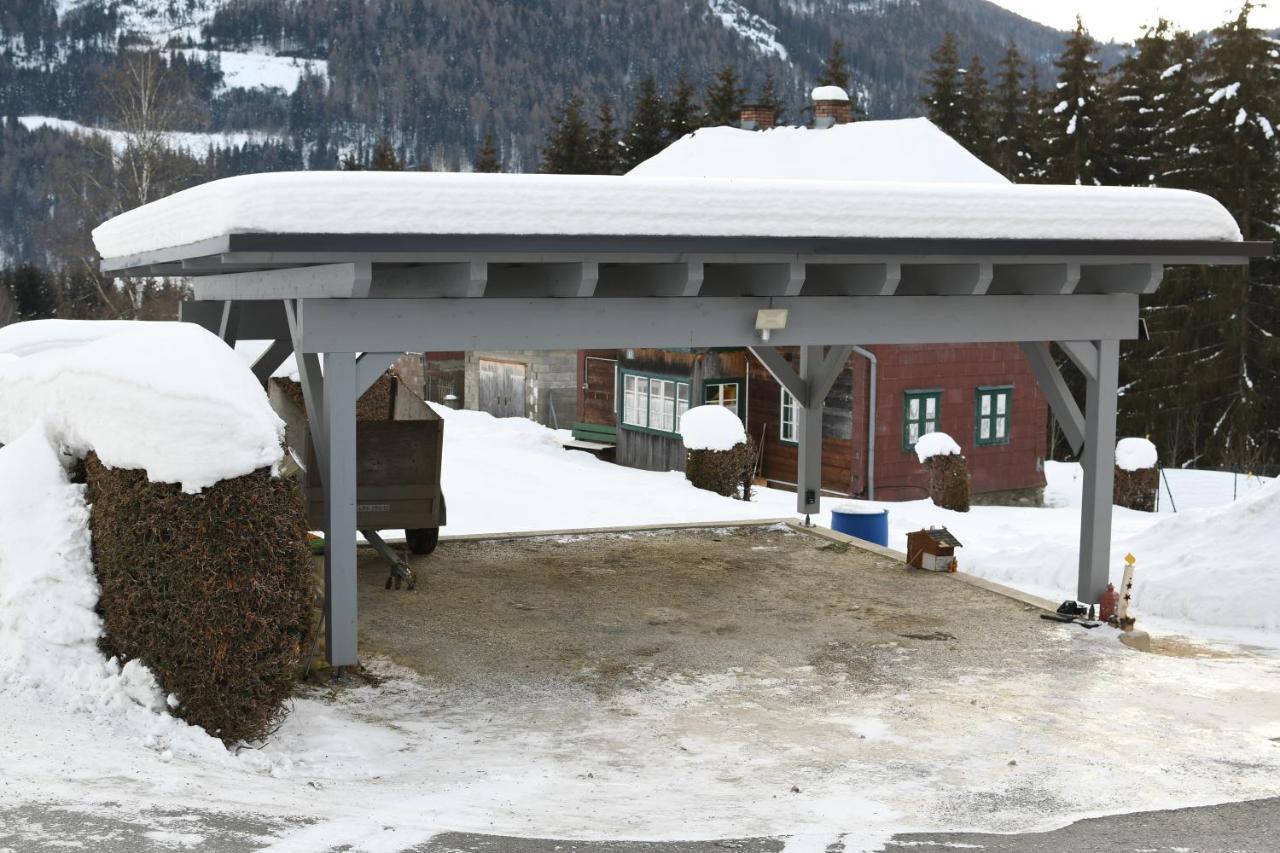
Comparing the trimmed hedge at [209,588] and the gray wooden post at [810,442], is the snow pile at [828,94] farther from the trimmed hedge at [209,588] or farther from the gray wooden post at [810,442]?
the trimmed hedge at [209,588]

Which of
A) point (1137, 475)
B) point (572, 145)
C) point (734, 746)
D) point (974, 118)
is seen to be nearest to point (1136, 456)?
point (1137, 475)

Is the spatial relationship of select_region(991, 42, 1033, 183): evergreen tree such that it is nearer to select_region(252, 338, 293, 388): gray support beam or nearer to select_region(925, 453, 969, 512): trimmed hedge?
select_region(925, 453, 969, 512): trimmed hedge

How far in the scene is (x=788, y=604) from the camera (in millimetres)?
11008

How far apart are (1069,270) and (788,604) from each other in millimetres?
3420

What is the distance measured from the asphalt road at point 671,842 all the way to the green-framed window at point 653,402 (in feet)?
65.0

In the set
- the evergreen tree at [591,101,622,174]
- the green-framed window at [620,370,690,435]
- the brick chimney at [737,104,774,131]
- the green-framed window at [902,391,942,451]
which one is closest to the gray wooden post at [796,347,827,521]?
the green-framed window at [902,391,942,451]

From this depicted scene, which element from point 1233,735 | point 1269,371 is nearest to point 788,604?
point 1233,735

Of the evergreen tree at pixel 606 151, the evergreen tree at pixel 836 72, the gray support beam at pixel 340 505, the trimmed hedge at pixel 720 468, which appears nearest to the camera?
the gray support beam at pixel 340 505

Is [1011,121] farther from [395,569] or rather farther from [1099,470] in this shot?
[395,569]

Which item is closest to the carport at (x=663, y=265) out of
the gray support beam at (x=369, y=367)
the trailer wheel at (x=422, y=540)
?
the gray support beam at (x=369, y=367)

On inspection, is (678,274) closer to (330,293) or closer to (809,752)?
(330,293)

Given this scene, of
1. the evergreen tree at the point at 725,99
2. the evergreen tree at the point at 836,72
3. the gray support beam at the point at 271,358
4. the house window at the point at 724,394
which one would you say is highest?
Answer: the evergreen tree at the point at 836,72

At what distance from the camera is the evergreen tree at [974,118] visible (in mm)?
44969

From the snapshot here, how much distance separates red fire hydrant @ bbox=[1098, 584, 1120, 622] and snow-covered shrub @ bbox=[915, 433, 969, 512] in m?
11.6
